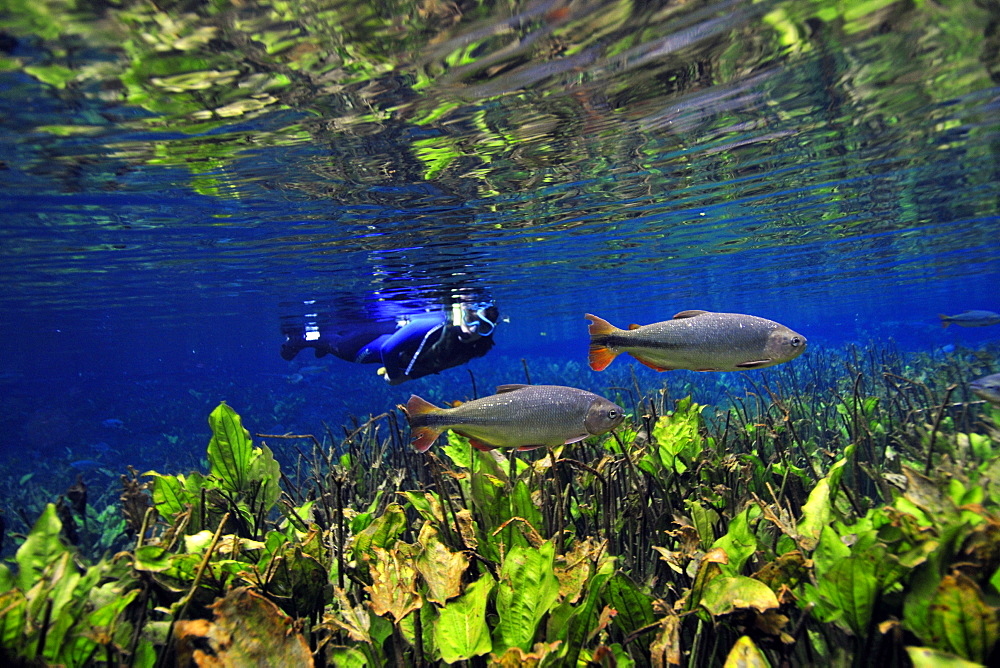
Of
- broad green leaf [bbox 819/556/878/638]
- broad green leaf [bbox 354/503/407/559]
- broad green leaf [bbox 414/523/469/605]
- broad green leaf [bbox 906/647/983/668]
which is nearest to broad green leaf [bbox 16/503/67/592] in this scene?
broad green leaf [bbox 354/503/407/559]

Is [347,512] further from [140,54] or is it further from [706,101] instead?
[706,101]

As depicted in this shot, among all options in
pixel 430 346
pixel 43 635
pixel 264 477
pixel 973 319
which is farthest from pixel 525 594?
pixel 973 319

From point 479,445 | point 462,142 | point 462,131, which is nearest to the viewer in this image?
point 479,445

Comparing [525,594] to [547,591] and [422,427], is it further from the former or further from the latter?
[422,427]

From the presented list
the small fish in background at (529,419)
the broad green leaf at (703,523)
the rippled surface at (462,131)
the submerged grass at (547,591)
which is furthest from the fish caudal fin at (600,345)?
the rippled surface at (462,131)

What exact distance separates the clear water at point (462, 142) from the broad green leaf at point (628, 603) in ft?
17.2

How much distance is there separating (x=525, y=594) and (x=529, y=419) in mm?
1320

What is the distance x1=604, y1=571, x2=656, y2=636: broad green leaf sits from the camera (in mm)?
2236

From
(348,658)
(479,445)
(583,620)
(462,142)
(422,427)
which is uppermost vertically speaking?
(462,142)

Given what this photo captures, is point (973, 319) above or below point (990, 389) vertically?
below

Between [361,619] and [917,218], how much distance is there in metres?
20.8

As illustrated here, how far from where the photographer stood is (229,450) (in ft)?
11.6

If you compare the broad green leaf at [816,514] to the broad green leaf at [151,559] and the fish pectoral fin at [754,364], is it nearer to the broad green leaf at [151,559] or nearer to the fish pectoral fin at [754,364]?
the fish pectoral fin at [754,364]

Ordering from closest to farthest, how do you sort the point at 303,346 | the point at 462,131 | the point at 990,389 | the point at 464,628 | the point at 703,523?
the point at 464,628 → the point at 703,523 → the point at 990,389 → the point at 462,131 → the point at 303,346
